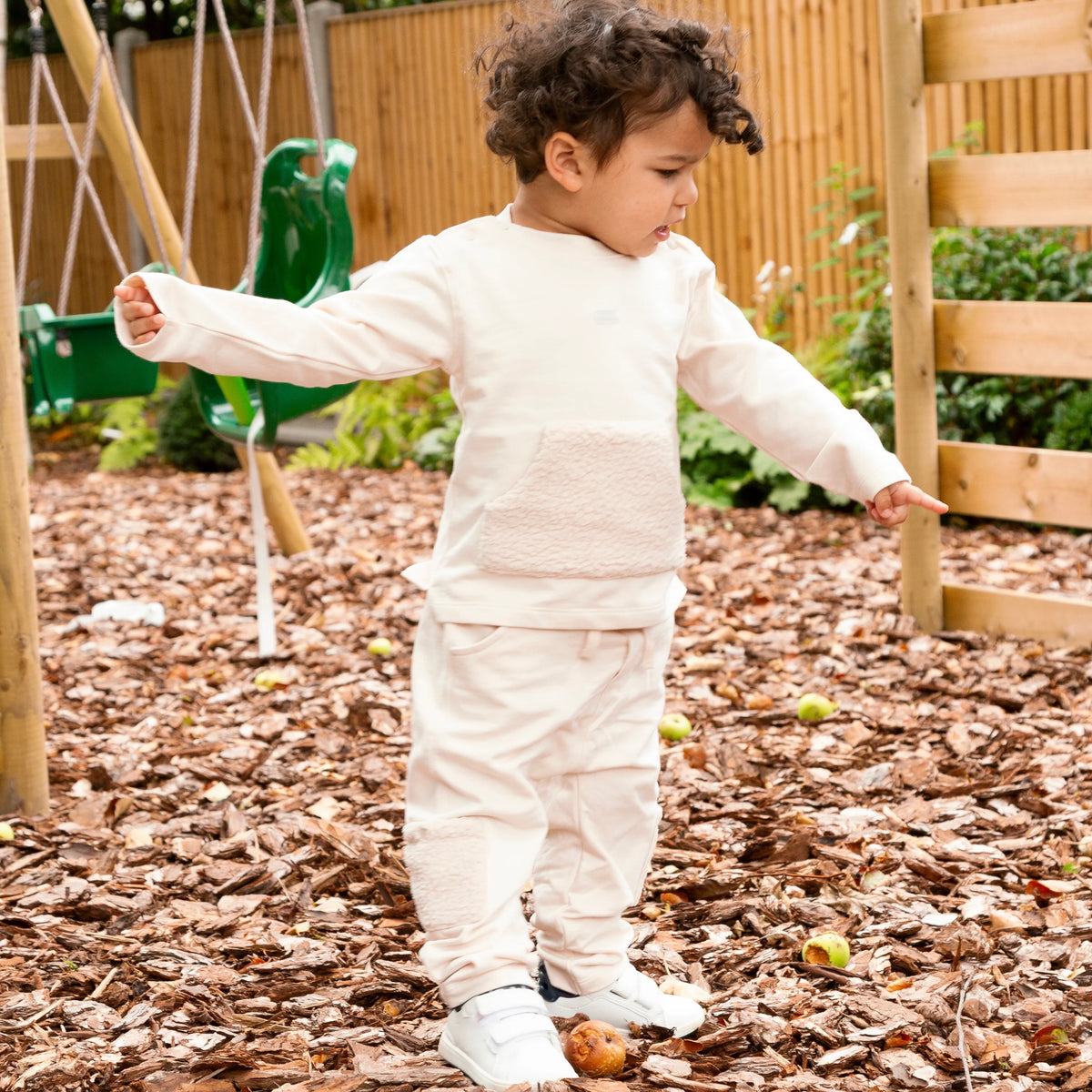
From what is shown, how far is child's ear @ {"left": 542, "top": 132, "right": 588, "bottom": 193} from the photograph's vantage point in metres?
2.01

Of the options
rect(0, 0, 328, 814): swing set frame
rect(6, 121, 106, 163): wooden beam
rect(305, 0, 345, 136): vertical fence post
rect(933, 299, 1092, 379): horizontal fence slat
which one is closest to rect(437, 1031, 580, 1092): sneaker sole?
rect(0, 0, 328, 814): swing set frame

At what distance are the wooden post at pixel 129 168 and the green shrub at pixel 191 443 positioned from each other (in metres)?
2.72

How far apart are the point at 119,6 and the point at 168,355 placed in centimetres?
1621

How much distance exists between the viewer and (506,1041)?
2049 millimetres

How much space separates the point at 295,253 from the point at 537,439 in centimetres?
250

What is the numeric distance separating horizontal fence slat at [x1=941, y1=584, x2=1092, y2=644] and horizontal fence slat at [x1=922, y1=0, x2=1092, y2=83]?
4.98ft

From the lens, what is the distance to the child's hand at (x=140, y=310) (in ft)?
6.27

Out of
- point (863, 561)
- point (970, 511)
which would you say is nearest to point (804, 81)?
point (863, 561)

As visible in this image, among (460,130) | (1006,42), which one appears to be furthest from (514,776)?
(460,130)

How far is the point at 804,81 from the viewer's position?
315 inches

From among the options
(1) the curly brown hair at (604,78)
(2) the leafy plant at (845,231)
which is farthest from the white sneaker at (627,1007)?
(2) the leafy plant at (845,231)

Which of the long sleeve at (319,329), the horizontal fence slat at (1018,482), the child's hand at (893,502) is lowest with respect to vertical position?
the horizontal fence slat at (1018,482)

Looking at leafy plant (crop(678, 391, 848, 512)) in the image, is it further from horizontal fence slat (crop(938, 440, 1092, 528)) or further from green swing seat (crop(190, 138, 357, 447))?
green swing seat (crop(190, 138, 357, 447))

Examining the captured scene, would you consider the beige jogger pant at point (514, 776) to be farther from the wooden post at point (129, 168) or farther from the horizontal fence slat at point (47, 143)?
the horizontal fence slat at point (47, 143)
